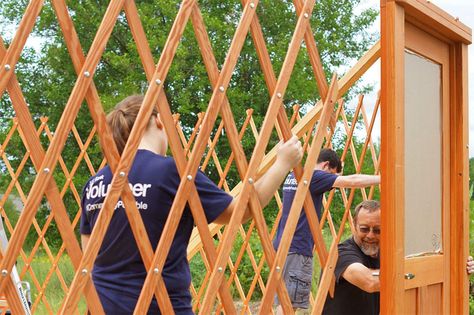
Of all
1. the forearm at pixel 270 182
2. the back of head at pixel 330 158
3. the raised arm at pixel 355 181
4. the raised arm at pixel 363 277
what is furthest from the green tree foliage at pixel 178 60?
the forearm at pixel 270 182

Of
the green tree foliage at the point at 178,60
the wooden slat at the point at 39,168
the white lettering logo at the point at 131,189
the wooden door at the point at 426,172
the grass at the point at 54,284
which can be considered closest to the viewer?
the wooden slat at the point at 39,168

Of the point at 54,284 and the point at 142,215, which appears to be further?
the point at 54,284

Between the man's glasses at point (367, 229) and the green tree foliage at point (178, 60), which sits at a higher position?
the green tree foliage at point (178, 60)

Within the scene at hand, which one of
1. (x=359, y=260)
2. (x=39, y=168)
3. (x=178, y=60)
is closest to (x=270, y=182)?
(x=39, y=168)

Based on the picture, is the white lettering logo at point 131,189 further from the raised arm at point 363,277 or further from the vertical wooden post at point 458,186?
the vertical wooden post at point 458,186

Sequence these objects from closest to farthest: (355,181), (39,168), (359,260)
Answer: (39,168), (359,260), (355,181)

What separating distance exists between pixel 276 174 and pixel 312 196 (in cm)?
186

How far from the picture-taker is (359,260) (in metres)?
3.16

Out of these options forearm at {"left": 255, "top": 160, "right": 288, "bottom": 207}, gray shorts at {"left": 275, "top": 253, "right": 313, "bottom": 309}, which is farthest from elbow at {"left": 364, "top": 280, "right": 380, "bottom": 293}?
gray shorts at {"left": 275, "top": 253, "right": 313, "bottom": 309}

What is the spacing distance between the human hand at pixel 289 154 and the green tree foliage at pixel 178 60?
30.6 feet

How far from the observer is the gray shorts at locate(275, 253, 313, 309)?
4.67 m

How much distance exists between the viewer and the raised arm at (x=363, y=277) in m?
3.00

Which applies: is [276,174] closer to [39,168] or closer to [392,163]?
[392,163]

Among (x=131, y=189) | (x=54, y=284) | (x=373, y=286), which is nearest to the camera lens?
(x=131, y=189)
